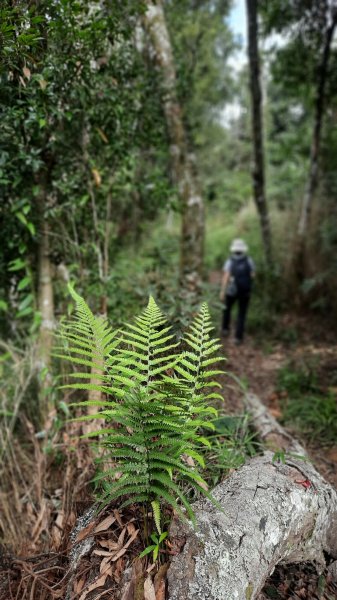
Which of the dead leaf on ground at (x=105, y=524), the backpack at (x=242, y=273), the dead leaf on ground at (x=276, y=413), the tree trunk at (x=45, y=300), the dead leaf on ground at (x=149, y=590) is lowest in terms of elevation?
the dead leaf on ground at (x=149, y=590)

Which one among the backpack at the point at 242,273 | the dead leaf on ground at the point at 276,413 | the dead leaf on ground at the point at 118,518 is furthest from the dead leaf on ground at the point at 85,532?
the backpack at the point at 242,273

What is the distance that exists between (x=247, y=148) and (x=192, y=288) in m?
19.5

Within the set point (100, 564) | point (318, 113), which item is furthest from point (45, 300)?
point (318, 113)

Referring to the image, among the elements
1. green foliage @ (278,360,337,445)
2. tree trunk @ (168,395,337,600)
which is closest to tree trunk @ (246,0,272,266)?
green foliage @ (278,360,337,445)

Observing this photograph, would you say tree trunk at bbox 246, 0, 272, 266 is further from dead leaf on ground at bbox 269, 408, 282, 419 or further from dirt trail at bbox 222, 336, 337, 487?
dead leaf on ground at bbox 269, 408, 282, 419

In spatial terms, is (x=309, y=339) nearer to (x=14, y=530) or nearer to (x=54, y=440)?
(x=54, y=440)

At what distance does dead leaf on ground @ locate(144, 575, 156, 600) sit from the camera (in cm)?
136

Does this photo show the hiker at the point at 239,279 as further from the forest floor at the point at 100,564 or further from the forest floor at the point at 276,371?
the forest floor at the point at 100,564

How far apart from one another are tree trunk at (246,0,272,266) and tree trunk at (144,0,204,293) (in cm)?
230

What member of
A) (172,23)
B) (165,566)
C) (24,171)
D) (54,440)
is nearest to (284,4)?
(172,23)

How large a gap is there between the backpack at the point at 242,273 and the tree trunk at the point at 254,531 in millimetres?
3939

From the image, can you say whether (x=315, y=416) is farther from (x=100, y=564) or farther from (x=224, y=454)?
(x=100, y=564)

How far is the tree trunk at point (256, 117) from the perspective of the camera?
620cm

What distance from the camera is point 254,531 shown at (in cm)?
160
